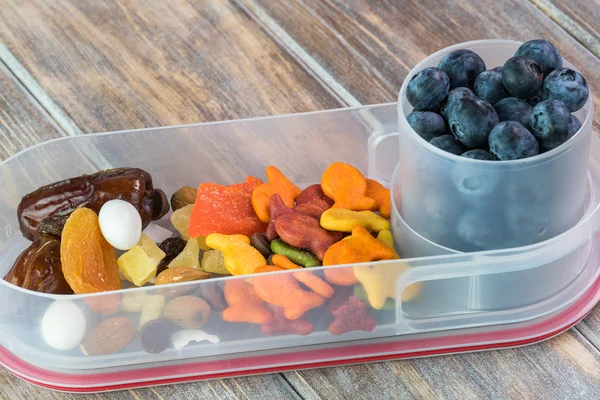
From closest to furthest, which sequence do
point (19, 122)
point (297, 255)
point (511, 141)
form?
1. point (511, 141)
2. point (297, 255)
3. point (19, 122)

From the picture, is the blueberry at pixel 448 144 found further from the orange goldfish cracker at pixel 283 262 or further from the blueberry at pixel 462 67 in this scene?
the orange goldfish cracker at pixel 283 262

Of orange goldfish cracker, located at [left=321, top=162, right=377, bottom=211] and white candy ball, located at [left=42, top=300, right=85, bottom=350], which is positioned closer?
white candy ball, located at [left=42, top=300, right=85, bottom=350]

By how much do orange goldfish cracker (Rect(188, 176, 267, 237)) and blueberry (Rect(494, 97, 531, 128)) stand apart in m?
0.26

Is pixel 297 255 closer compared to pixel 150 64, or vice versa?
pixel 297 255

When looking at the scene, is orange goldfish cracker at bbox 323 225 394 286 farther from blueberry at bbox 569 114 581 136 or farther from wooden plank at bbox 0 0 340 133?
wooden plank at bbox 0 0 340 133

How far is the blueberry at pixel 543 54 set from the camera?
0.76 m

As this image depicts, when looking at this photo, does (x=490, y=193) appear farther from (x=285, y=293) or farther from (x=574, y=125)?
(x=285, y=293)

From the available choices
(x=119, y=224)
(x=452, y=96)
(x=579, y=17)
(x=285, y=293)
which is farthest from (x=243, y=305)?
(x=579, y=17)

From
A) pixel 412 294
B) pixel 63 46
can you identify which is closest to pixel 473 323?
pixel 412 294

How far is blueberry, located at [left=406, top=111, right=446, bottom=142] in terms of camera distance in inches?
29.9

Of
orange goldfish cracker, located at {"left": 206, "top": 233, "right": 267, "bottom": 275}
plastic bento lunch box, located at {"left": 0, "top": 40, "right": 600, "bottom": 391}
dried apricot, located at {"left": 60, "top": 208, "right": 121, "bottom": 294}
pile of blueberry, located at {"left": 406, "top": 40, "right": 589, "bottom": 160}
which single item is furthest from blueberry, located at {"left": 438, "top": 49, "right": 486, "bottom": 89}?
dried apricot, located at {"left": 60, "top": 208, "right": 121, "bottom": 294}

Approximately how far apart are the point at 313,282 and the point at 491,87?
0.73 ft

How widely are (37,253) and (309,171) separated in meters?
0.29

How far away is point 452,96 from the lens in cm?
75
